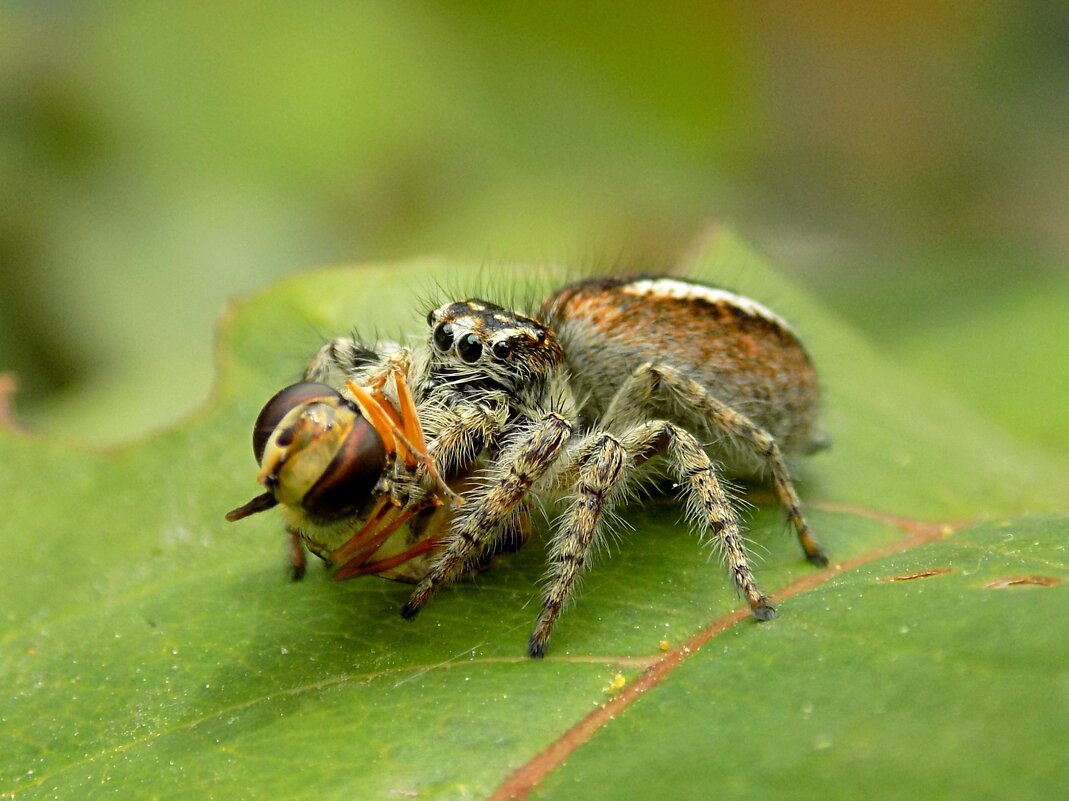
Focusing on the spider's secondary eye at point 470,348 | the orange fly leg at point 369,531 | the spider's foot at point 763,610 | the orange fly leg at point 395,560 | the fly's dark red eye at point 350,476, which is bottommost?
the orange fly leg at point 395,560

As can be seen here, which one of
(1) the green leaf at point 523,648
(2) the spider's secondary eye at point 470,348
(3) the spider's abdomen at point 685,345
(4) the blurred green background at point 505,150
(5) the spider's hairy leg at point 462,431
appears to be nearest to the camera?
(1) the green leaf at point 523,648

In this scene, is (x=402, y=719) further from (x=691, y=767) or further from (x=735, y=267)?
(x=735, y=267)

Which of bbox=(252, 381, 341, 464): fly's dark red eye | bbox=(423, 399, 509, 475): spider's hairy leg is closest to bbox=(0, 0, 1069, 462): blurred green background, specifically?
bbox=(423, 399, 509, 475): spider's hairy leg

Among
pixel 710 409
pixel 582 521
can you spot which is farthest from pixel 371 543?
pixel 710 409

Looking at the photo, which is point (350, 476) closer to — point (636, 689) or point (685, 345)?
point (636, 689)

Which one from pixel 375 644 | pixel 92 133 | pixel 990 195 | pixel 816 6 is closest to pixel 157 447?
pixel 375 644

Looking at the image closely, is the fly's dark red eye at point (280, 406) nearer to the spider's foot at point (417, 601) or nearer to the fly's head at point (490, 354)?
the spider's foot at point (417, 601)

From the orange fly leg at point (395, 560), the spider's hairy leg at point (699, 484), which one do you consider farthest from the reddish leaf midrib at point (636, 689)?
the orange fly leg at point (395, 560)

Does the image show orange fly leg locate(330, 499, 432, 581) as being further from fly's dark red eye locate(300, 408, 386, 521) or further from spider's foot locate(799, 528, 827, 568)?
spider's foot locate(799, 528, 827, 568)
